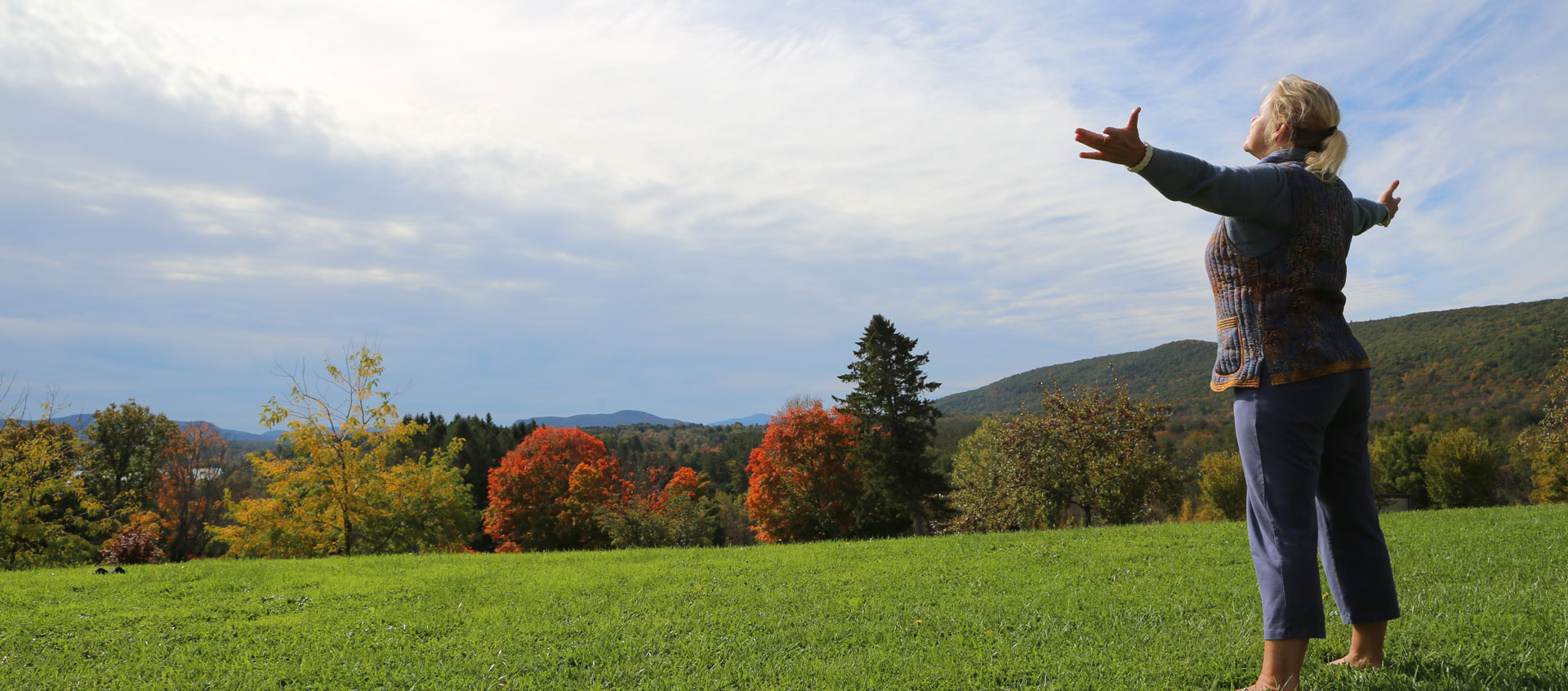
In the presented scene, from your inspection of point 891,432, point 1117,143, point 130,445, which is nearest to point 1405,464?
point 891,432

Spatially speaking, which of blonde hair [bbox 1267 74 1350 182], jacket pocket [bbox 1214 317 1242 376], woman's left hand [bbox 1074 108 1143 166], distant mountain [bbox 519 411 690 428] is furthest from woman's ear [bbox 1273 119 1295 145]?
distant mountain [bbox 519 411 690 428]

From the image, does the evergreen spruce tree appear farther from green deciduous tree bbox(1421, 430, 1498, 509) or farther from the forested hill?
green deciduous tree bbox(1421, 430, 1498, 509)

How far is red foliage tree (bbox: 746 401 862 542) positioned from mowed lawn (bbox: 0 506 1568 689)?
23.8 m

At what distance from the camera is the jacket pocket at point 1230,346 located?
2871 millimetres

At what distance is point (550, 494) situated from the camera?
42125mm

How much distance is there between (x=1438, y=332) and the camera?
2591 inches

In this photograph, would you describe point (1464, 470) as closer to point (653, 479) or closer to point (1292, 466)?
point (653, 479)

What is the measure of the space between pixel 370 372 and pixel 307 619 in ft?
41.4

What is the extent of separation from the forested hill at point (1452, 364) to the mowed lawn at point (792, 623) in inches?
1468

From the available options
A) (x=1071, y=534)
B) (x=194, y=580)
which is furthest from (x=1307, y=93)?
(x=194, y=580)

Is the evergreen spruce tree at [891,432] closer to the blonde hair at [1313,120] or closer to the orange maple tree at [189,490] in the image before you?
the blonde hair at [1313,120]

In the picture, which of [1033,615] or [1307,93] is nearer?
→ [1307,93]

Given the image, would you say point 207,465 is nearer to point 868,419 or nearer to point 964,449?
point 868,419

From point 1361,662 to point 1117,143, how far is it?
2425 mm
